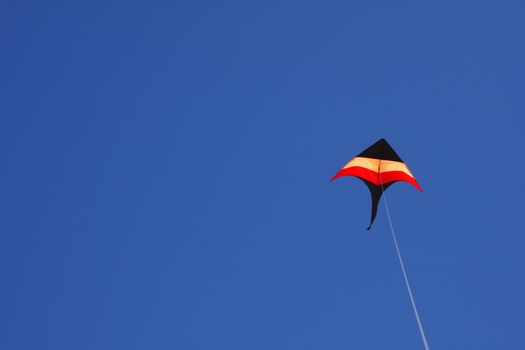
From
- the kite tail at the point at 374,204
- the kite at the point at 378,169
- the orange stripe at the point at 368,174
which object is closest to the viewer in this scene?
the kite tail at the point at 374,204

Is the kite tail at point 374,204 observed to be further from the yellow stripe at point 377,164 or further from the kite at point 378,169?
the yellow stripe at point 377,164

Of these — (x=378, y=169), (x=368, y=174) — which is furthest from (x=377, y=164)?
(x=368, y=174)

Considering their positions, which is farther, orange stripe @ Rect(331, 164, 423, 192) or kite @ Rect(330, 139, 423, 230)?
orange stripe @ Rect(331, 164, 423, 192)

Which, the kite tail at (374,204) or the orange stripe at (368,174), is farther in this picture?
the orange stripe at (368,174)

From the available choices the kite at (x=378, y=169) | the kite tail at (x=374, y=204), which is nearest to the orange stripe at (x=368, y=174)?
the kite at (x=378, y=169)

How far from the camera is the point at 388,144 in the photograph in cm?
1154

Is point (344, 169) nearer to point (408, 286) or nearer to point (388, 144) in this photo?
point (388, 144)

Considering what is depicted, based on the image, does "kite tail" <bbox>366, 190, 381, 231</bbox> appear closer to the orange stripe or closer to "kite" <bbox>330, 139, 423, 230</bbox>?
"kite" <bbox>330, 139, 423, 230</bbox>

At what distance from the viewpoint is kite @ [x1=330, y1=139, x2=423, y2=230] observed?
1166 cm

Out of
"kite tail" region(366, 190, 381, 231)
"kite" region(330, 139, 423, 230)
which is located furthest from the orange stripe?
"kite tail" region(366, 190, 381, 231)

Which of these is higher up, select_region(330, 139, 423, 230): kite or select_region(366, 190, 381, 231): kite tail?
select_region(330, 139, 423, 230): kite

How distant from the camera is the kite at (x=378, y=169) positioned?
11.7 m

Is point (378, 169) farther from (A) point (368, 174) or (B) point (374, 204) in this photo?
(B) point (374, 204)

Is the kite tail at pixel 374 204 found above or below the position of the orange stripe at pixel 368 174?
below
